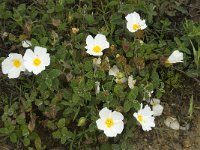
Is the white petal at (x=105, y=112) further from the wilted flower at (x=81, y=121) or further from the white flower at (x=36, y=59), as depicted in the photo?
the white flower at (x=36, y=59)

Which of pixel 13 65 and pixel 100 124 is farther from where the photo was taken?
pixel 13 65

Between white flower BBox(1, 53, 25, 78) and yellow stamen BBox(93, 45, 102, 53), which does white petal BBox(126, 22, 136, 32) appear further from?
white flower BBox(1, 53, 25, 78)

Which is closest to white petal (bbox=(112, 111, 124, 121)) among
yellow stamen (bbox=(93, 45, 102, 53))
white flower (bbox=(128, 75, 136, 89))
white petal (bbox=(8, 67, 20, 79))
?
white flower (bbox=(128, 75, 136, 89))

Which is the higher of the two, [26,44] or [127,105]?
[26,44]

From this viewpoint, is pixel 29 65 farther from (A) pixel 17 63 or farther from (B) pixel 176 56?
(B) pixel 176 56

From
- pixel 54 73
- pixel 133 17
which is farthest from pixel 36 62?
pixel 133 17

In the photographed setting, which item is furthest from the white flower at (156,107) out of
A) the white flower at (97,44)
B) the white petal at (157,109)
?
the white flower at (97,44)

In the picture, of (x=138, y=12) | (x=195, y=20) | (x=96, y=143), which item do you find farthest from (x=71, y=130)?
(x=195, y=20)
